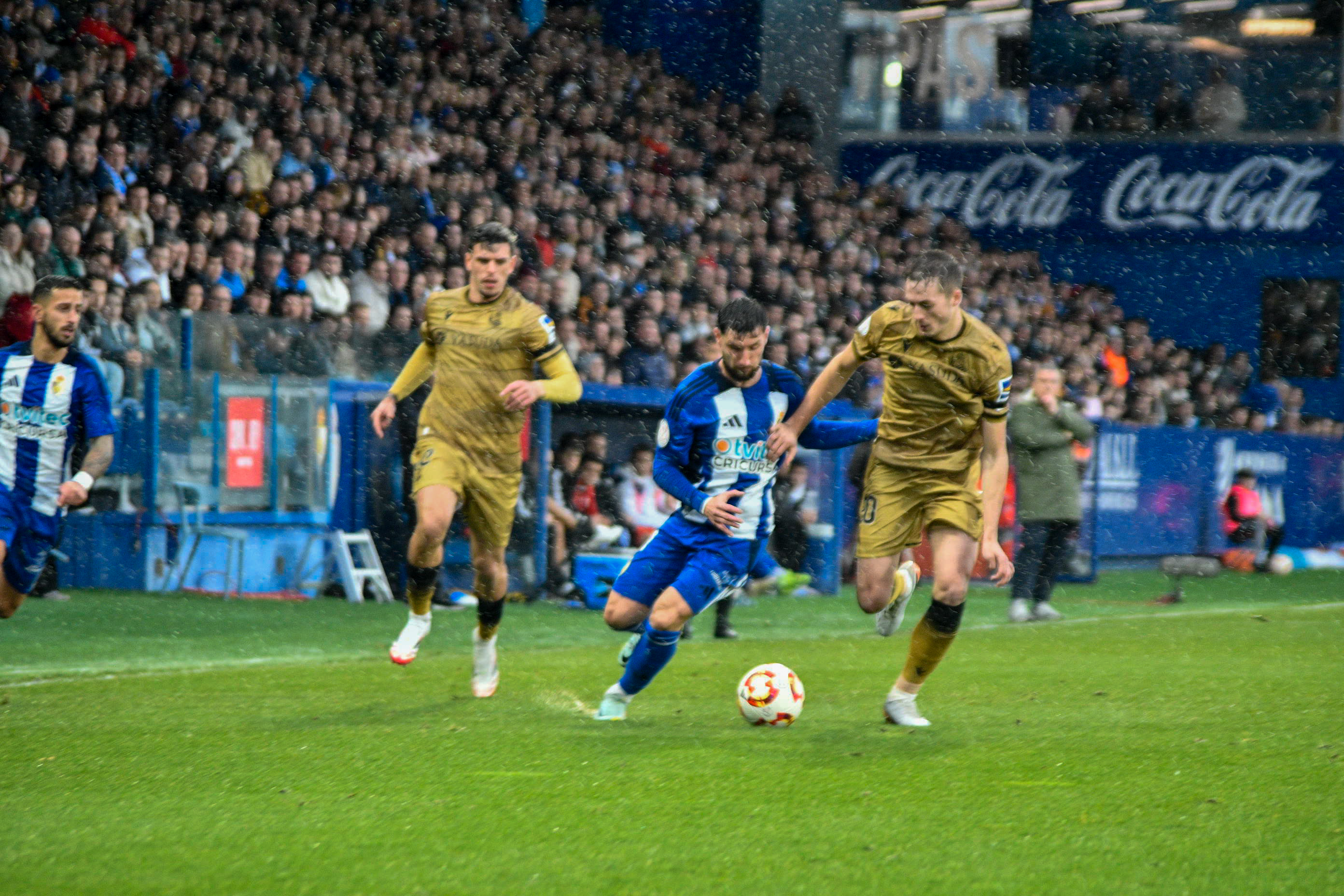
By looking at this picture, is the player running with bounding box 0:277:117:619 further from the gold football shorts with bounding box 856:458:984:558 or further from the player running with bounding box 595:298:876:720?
the gold football shorts with bounding box 856:458:984:558

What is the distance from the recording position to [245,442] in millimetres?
12891

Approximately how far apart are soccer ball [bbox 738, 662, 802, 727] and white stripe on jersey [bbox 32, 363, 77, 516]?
3.37m

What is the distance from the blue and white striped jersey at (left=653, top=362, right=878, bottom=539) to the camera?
631cm

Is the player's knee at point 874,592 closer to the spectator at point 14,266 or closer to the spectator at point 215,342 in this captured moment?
the spectator at point 215,342

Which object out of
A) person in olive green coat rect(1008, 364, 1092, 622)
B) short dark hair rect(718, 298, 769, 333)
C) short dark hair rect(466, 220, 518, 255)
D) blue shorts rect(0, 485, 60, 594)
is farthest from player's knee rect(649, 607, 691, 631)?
person in olive green coat rect(1008, 364, 1092, 622)

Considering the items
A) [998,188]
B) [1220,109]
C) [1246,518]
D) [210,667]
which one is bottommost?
[210,667]

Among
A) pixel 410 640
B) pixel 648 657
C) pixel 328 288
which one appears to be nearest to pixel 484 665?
pixel 410 640

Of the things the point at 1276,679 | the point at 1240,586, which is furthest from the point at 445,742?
the point at 1240,586

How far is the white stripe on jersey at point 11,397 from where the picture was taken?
7.25 metres

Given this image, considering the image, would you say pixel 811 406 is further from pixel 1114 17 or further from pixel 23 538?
pixel 1114 17

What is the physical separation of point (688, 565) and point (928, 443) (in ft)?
3.76

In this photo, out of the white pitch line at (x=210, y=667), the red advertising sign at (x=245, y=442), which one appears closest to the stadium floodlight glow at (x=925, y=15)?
the white pitch line at (x=210, y=667)

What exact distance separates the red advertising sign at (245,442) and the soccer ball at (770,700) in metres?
7.51

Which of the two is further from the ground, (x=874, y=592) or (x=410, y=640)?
(x=874, y=592)
